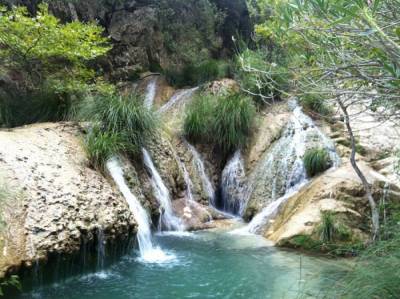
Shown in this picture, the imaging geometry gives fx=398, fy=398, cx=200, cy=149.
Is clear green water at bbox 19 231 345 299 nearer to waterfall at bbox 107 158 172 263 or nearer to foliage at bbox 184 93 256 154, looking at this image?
waterfall at bbox 107 158 172 263

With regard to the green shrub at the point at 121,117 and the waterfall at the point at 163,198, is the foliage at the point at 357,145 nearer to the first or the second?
the waterfall at the point at 163,198

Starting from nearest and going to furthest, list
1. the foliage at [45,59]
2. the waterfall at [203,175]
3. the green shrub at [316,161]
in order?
the foliage at [45,59] < the green shrub at [316,161] < the waterfall at [203,175]

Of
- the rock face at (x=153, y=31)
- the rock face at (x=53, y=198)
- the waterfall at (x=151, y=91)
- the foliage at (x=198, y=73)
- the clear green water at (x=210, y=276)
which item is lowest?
the clear green water at (x=210, y=276)

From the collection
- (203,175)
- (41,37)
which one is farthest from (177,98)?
(41,37)

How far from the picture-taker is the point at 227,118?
28.9ft

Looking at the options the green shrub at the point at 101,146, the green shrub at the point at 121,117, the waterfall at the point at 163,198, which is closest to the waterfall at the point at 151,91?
the green shrub at the point at 121,117

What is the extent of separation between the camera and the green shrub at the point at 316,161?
25.0 ft

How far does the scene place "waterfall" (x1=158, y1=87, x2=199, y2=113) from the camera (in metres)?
10.9

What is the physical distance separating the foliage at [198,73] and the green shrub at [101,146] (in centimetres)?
561

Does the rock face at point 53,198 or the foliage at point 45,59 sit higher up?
the foliage at point 45,59

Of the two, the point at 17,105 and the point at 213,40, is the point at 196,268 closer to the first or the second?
the point at 17,105

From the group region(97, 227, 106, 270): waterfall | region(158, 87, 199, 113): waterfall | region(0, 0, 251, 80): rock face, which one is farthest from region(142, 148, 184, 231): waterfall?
region(0, 0, 251, 80): rock face

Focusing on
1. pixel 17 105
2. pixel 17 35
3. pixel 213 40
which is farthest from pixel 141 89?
pixel 17 35

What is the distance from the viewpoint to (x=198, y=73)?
1217 centimetres
